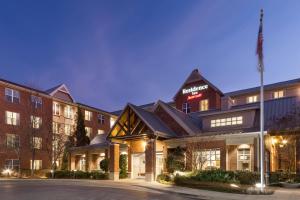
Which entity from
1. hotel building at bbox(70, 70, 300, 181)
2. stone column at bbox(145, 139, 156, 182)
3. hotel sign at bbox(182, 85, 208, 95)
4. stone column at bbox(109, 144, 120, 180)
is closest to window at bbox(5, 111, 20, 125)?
hotel building at bbox(70, 70, 300, 181)

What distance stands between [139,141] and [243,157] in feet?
35.4

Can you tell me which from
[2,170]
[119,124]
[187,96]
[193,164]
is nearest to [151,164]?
[193,164]

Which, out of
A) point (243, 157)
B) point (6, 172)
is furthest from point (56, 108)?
point (243, 157)

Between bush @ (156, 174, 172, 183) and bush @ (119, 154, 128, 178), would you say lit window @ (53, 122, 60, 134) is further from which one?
bush @ (156, 174, 172, 183)

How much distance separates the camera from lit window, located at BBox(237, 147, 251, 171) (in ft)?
94.4

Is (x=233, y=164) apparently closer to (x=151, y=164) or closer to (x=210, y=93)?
(x=151, y=164)

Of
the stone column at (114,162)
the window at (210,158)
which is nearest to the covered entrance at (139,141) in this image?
the stone column at (114,162)

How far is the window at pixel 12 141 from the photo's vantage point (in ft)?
146

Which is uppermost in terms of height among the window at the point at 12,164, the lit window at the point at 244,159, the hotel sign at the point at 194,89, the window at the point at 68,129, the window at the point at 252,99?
the hotel sign at the point at 194,89

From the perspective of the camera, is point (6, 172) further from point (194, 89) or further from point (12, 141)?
point (194, 89)

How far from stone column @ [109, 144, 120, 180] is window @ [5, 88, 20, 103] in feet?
66.8

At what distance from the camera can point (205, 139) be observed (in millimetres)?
29875

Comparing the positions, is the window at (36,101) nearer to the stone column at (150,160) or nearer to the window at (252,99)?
the stone column at (150,160)

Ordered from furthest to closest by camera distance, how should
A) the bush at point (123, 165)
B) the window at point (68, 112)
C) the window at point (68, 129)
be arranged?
1. the window at point (68, 112)
2. the window at point (68, 129)
3. the bush at point (123, 165)
